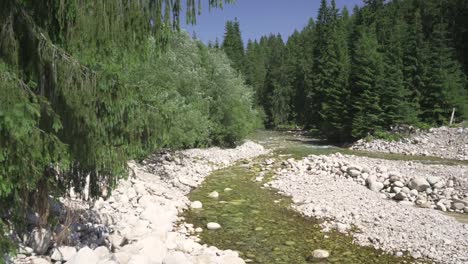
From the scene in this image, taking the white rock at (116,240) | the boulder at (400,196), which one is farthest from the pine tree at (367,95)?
the white rock at (116,240)

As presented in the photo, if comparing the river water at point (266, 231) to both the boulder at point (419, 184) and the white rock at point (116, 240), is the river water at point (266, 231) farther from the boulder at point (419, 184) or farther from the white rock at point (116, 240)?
the boulder at point (419, 184)

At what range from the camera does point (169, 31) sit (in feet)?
17.0

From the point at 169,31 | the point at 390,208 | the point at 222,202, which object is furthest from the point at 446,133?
the point at 169,31

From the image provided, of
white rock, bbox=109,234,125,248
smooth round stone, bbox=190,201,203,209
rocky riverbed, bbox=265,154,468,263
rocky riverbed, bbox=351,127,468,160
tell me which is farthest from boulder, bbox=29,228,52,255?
rocky riverbed, bbox=351,127,468,160

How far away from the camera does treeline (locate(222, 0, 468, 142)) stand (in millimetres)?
32875

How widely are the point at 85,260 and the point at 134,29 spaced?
3.41 metres

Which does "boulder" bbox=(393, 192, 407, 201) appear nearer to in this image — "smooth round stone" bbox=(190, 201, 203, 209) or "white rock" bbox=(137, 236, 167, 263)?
"smooth round stone" bbox=(190, 201, 203, 209)

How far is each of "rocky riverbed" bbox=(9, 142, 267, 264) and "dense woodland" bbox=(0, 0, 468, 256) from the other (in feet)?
1.83

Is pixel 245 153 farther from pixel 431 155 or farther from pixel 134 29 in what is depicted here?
pixel 134 29

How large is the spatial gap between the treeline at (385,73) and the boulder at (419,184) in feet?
61.3

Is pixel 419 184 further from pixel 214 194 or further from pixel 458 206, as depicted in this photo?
pixel 214 194

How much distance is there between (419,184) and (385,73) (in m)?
21.1

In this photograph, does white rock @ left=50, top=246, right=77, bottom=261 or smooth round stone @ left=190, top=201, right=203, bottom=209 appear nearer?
white rock @ left=50, top=246, right=77, bottom=261

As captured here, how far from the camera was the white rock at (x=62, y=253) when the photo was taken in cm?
610
